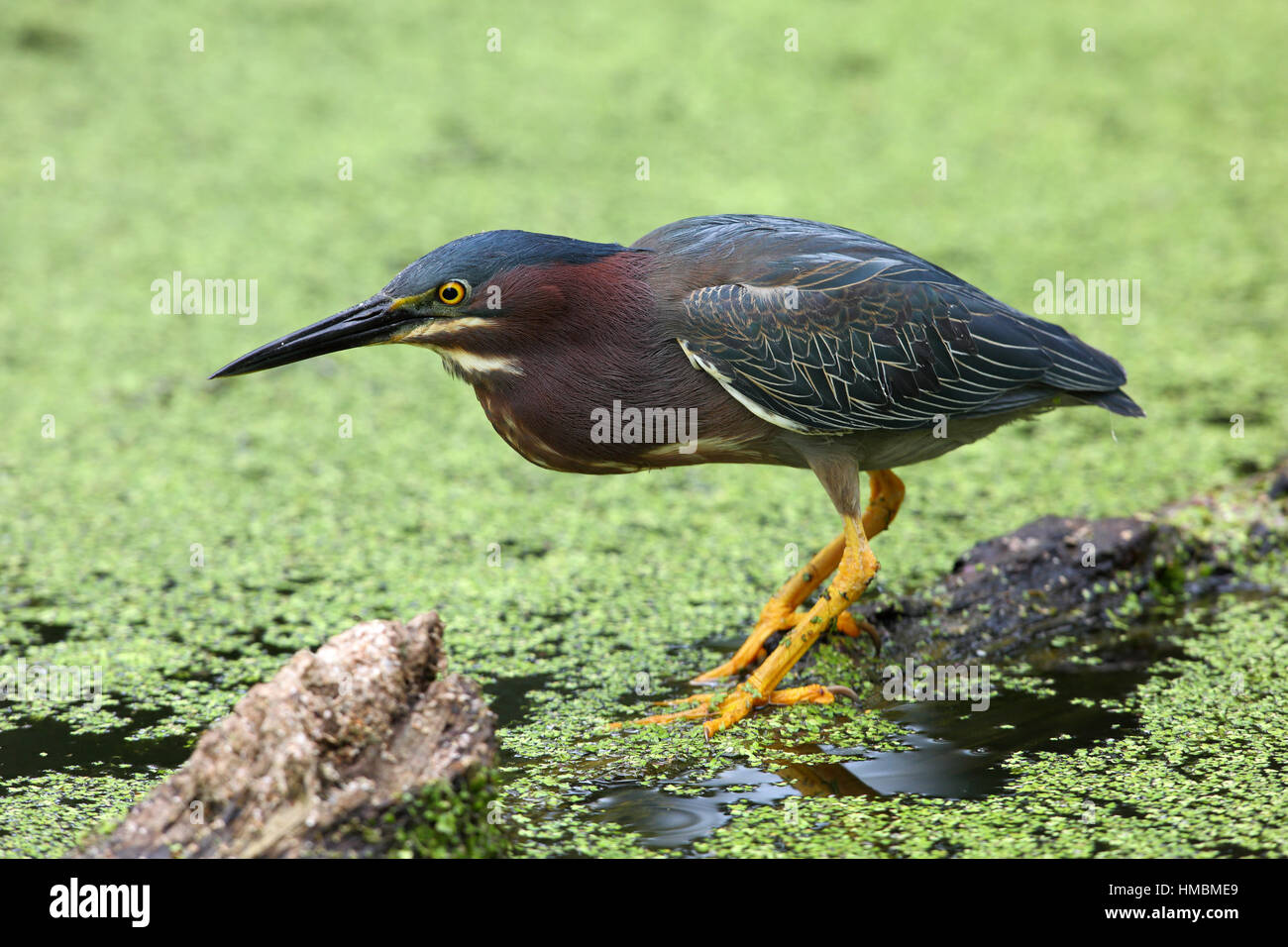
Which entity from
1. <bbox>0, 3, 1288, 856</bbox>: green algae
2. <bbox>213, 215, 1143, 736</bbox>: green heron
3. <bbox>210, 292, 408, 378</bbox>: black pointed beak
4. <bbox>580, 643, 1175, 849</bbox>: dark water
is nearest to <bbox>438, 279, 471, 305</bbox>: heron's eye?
<bbox>213, 215, 1143, 736</bbox>: green heron

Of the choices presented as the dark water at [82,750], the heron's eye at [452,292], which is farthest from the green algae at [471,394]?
the heron's eye at [452,292]

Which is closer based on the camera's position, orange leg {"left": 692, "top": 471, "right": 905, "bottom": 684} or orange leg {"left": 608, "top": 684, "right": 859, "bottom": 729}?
orange leg {"left": 608, "top": 684, "right": 859, "bottom": 729}

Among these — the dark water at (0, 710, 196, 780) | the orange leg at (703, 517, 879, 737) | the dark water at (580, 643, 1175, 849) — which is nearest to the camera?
the dark water at (580, 643, 1175, 849)

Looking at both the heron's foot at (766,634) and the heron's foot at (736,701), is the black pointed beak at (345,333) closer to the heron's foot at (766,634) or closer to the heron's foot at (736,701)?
the heron's foot at (736,701)

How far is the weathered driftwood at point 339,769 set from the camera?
263cm

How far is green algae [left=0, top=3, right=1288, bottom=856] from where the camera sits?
149 inches

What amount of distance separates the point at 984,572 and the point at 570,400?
1.47 m

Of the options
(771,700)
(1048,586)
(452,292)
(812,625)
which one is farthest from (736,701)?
(452,292)

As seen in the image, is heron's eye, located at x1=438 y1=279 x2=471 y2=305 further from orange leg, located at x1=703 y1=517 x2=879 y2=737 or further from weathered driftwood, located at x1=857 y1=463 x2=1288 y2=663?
weathered driftwood, located at x1=857 y1=463 x2=1288 y2=663

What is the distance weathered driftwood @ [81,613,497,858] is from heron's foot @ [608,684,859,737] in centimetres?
102

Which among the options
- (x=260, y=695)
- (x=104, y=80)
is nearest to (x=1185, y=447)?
(x=260, y=695)

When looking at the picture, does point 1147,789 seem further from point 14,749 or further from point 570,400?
point 14,749

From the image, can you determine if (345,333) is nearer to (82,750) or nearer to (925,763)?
(82,750)

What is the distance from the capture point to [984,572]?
4.19 m
